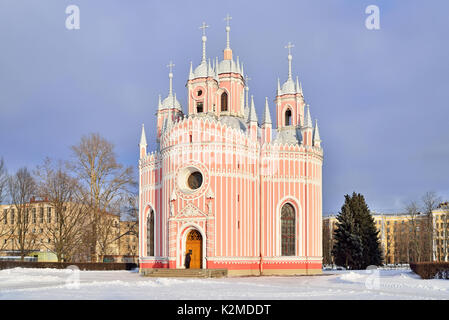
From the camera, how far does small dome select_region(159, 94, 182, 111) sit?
1933 inches

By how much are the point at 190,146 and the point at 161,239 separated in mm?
7901

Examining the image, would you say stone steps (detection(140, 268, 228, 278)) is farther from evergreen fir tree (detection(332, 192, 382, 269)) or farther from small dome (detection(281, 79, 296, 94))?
evergreen fir tree (detection(332, 192, 382, 269))

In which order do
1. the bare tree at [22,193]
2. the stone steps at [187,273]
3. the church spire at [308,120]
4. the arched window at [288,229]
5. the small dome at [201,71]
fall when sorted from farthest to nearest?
the bare tree at [22,193]
the small dome at [201,71]
the church spire at [308,120]
the arched window at [288,229]
the stone steps at [187,273]

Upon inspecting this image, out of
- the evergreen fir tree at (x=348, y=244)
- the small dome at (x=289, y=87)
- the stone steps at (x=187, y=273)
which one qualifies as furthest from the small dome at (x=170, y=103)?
the evergreen fir tree at (x=348, y=244)

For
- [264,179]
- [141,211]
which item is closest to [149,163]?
[141,211]

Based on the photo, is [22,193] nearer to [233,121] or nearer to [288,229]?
[233,121]

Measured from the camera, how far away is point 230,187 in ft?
131

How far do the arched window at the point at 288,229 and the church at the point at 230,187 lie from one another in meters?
0.08

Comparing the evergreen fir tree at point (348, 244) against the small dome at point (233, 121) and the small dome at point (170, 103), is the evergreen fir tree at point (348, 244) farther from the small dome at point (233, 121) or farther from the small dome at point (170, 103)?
the small dome at point (170, 103)

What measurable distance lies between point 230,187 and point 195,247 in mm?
5122

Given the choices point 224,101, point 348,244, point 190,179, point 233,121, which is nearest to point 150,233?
point 190,179

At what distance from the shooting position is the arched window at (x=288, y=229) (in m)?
42.4
